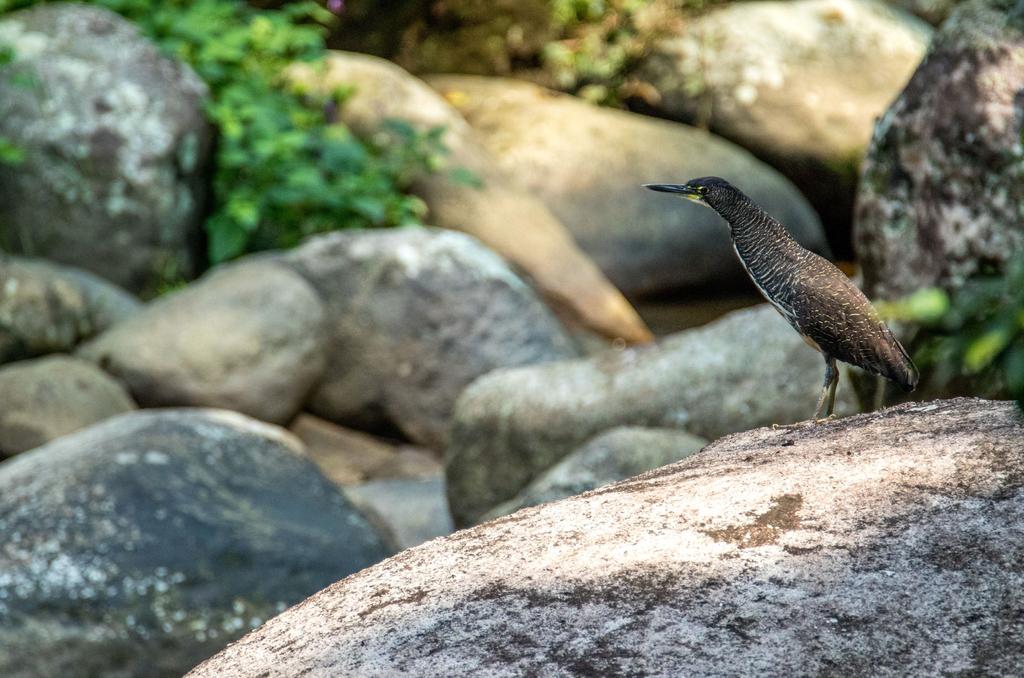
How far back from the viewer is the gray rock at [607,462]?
4.27m

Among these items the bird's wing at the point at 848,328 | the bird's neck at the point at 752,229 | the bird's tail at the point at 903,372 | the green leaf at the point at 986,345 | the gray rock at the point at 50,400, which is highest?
the green leaf at the point at 986,345

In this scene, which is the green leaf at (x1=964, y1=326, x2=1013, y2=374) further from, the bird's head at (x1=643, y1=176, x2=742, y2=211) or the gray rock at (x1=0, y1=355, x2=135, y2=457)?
the gray rock at (x1=0, y1=355, x2=135, y2=457)

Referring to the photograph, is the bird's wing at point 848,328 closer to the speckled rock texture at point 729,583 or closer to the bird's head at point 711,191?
the bird's head at point 711,191

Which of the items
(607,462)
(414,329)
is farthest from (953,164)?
(414,329)

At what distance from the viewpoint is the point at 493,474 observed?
523cm

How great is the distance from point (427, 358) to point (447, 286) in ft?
1.45

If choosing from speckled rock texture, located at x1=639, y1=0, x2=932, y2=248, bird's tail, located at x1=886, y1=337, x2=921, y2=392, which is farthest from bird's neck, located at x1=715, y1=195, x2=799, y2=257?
speckled rock texture, located at x1=639, y1=0, x2=932, y2=248

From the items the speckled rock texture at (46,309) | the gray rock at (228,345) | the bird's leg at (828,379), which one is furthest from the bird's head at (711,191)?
the speckled rock texture at (46,309)

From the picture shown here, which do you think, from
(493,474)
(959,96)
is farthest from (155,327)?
(959,96)

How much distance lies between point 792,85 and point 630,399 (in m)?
6.61

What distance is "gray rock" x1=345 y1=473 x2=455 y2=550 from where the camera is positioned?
577 cm

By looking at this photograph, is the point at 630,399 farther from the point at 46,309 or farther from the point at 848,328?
the point at 46,309

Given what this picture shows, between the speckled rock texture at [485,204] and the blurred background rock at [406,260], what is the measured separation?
0.03m

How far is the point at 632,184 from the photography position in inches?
387
